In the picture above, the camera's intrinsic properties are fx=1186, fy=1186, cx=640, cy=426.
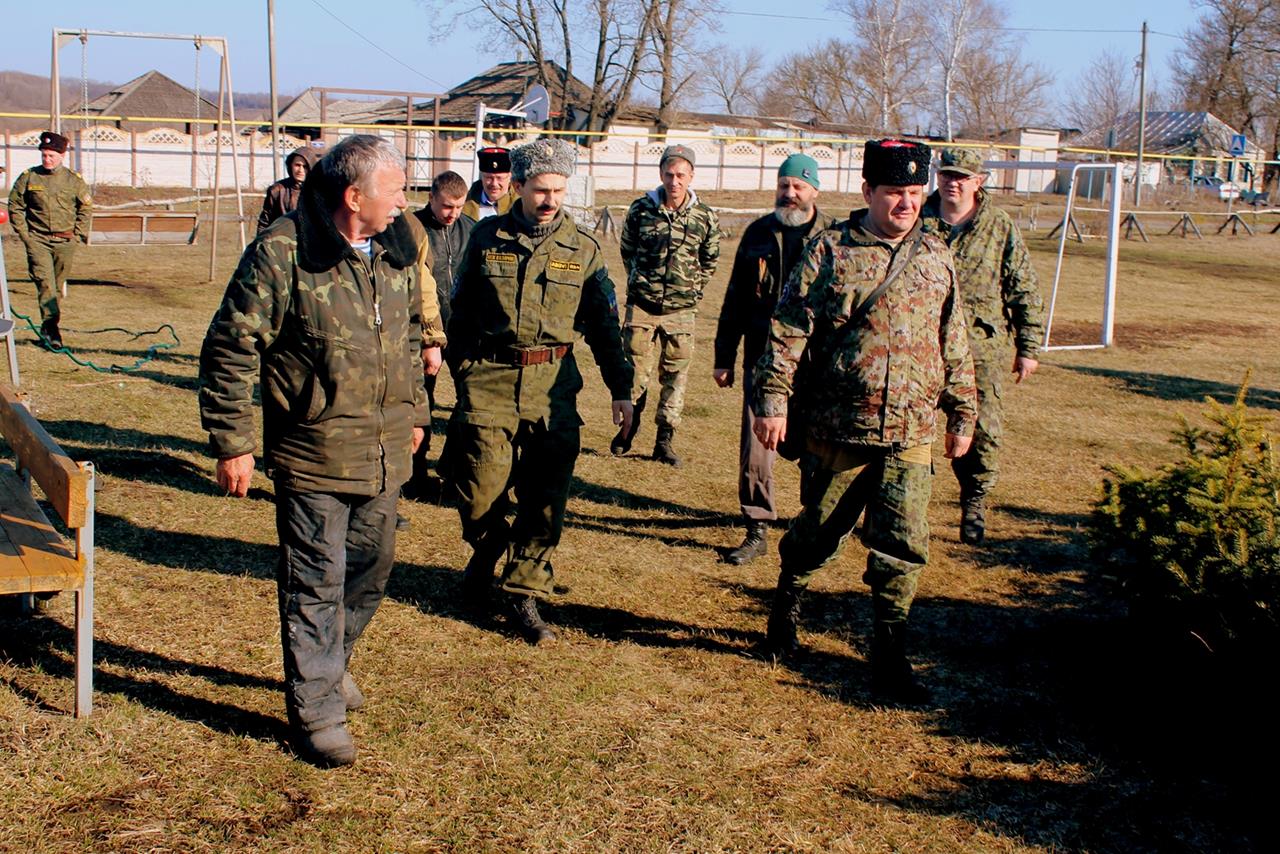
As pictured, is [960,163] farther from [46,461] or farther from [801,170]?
[46,461]

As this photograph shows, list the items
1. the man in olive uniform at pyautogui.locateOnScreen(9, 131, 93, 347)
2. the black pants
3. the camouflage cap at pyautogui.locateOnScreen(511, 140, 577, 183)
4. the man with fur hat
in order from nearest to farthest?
the black pants → the camouflage cap at pyautogui.locateOnScreen(511, 140, 577, 183) → the man with fur hat → the man in olive uniform at pyautogui.locateOnScreen(9, 131, 93, 347)

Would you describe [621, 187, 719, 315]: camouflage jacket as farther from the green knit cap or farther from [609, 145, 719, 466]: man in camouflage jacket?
the green knit cap

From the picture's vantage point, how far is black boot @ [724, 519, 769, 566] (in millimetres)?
6031

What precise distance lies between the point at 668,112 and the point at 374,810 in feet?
181

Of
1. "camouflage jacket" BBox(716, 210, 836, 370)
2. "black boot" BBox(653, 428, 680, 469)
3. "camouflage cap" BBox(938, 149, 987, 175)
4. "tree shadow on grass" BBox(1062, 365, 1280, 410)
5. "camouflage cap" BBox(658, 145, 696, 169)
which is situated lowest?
"black boot" BBox(653, 428, 680, 469)

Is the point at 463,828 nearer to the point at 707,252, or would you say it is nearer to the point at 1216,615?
the point at 1216,615

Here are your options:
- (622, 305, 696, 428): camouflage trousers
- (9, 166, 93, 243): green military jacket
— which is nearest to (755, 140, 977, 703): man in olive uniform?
(622, 305, 696, 428): camouflage trousers

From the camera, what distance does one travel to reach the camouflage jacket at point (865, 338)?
13.8 feet

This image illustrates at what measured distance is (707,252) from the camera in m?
7.79

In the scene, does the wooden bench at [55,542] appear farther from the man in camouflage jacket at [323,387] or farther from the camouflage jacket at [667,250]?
the camouflage jacket at [667,250]

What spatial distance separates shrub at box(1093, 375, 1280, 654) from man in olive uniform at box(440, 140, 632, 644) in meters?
2.09

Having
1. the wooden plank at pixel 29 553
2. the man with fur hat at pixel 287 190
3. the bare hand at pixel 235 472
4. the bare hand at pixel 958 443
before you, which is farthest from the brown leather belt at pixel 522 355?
the man with fur hat at pixel 287 190

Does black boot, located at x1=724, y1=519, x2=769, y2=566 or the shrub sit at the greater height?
the shrub

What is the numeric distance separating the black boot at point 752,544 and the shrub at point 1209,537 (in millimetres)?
1738
